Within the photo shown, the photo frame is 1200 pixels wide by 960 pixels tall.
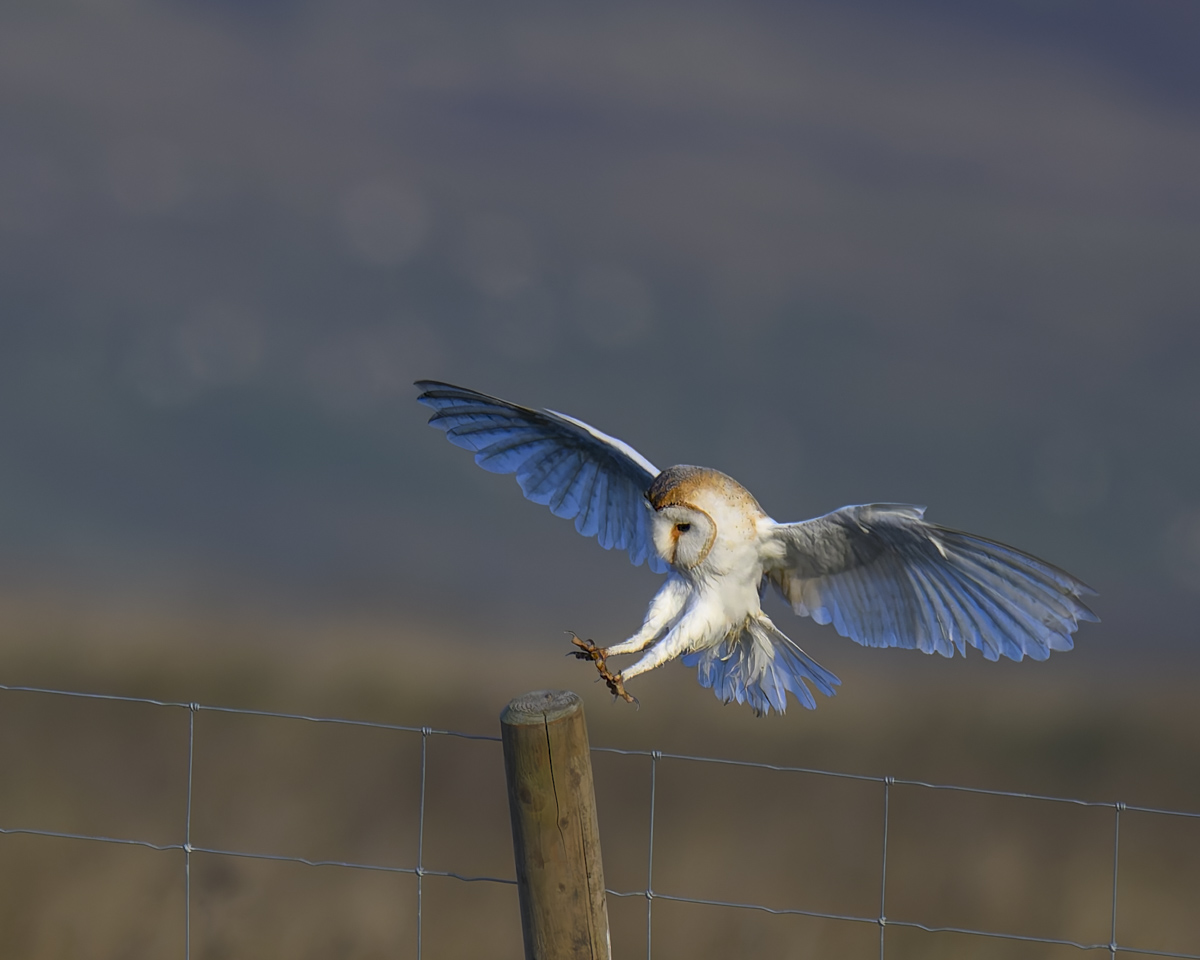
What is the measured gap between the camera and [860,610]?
2.35 m

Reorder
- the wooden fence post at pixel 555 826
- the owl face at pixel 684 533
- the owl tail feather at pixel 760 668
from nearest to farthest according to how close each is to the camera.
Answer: the wooden fence post at pixel 555 826
the owl face at pixel 684 533
the owl tail feather at pixel 760 668

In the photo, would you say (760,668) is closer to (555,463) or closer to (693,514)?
(693,514)

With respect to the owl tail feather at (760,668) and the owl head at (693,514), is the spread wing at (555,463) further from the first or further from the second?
the owl head at (693,514)

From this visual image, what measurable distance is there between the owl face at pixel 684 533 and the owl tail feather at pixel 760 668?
259mm

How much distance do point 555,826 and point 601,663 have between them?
31 centimetres

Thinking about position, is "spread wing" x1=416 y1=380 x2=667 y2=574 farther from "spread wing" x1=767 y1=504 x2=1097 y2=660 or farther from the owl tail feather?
"spread wing" x1=767 y1=504 x2=1097 y2=660

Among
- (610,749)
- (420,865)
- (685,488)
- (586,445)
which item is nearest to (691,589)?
(685,488)

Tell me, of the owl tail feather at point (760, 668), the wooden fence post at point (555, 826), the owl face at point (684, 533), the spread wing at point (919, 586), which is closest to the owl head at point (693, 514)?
the owl face at point (684, 533)

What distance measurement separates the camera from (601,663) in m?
2.03

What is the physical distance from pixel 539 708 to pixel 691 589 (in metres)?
0.47

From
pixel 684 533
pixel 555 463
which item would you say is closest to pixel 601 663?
pixel 684 533

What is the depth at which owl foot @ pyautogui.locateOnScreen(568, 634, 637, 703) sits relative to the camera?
6.62 ft

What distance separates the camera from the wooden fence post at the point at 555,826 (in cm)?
186

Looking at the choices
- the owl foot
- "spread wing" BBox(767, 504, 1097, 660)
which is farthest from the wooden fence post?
"spread wing" BBox(767, 504, 1097, 660)
